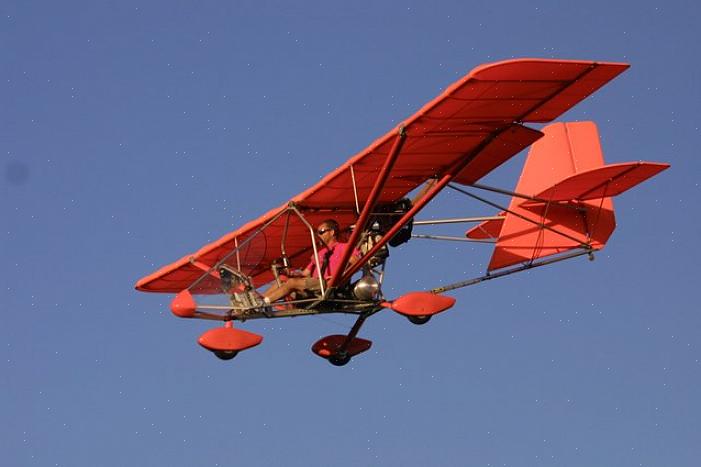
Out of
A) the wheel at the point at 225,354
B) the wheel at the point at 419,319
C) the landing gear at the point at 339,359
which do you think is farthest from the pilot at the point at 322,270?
the landing gear at the point at 339,359

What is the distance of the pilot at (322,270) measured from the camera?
78.9ft

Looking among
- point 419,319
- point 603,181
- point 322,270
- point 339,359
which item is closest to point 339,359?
point 339,359

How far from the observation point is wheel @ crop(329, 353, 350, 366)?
1005 inches

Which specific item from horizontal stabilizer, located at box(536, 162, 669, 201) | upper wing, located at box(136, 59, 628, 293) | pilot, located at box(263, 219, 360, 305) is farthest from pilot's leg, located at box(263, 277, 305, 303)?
horizontal stabilizer, located at box(536, 162, 669, 201)

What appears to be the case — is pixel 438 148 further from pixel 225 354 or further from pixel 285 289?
pixel 225 354

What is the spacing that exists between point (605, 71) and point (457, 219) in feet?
16.5

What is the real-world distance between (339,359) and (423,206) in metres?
3.18

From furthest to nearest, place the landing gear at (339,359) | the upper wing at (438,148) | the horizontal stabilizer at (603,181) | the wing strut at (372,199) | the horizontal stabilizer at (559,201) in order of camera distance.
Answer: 1. the horizontal stabilizer at (559,201)
2. the landing gear at (339,359)
3. the horizontal stabilizer at (603,181)
4. the wing strut at (372,199)
5. the upper wing at (438,148)

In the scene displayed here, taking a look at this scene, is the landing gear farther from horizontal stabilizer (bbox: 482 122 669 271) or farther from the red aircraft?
Answer: horizontal stabilizer (bbox: 482 122 669 271)

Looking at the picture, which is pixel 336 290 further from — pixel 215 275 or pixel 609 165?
pixel 609 165

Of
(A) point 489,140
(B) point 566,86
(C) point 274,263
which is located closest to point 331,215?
(C) point 274,263

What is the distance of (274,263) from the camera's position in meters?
25.2

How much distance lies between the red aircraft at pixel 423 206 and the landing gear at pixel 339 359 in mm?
16

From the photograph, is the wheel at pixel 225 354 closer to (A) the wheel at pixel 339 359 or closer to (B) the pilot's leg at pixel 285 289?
(B) the pilot's leg at pixel 285 289
